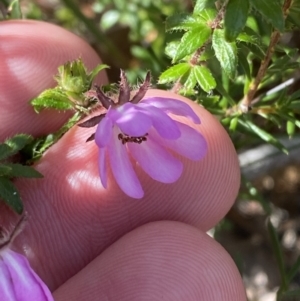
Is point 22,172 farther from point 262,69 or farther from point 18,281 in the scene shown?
point 262,69

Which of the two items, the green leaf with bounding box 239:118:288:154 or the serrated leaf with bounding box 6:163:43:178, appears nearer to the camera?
the serrated leaf with bounding box 6:163:43:178

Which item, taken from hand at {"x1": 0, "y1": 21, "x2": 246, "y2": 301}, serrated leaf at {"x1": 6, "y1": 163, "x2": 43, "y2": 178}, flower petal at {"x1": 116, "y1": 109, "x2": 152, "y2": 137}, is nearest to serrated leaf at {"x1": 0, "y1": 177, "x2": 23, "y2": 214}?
serrated leaf at {"x1": 6, "y1": 163, "x2": 43, "y2": 178}

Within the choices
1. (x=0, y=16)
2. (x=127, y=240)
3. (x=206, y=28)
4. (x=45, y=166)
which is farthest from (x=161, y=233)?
(x=0, y=16)

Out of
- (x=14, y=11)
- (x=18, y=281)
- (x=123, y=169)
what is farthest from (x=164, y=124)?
(x=14, y=11)

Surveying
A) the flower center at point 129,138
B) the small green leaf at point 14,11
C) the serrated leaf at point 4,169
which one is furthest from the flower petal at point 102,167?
the small green leaf at point 14,11

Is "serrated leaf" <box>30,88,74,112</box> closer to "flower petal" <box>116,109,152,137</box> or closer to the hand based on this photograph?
the hand

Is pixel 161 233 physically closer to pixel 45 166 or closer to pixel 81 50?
pixel 45 166
